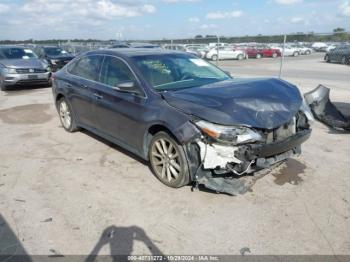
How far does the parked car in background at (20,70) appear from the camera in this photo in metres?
12.3

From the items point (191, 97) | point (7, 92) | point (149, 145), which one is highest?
point (191, 97)

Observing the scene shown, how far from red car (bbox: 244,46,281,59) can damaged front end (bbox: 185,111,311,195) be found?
34696 mm

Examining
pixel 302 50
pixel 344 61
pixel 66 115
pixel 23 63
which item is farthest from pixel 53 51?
pixel 302 50

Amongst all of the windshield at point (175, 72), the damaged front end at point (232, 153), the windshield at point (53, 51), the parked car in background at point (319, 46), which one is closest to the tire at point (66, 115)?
the windshield at point (175, 72)

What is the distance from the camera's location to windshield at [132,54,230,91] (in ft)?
14.9

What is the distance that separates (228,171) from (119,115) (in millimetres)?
1878

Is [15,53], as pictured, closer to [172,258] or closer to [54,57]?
[54,57]

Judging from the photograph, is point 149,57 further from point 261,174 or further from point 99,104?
point 261,174

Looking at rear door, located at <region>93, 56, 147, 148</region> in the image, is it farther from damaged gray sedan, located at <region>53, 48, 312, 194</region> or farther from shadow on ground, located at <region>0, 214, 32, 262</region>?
shadow on ground, located at <region>0, 214, 32, 262</region>

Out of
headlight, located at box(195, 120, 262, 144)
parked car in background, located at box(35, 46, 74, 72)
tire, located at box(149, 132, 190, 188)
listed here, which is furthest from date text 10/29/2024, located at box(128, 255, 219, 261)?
parked car in background, located at box(35, 46, 74, 72)

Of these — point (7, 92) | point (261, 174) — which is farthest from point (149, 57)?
point (7, 92)

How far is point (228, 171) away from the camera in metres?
3.78

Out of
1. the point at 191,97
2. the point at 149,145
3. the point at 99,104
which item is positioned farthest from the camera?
the point at 99,104

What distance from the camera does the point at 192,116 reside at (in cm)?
379
